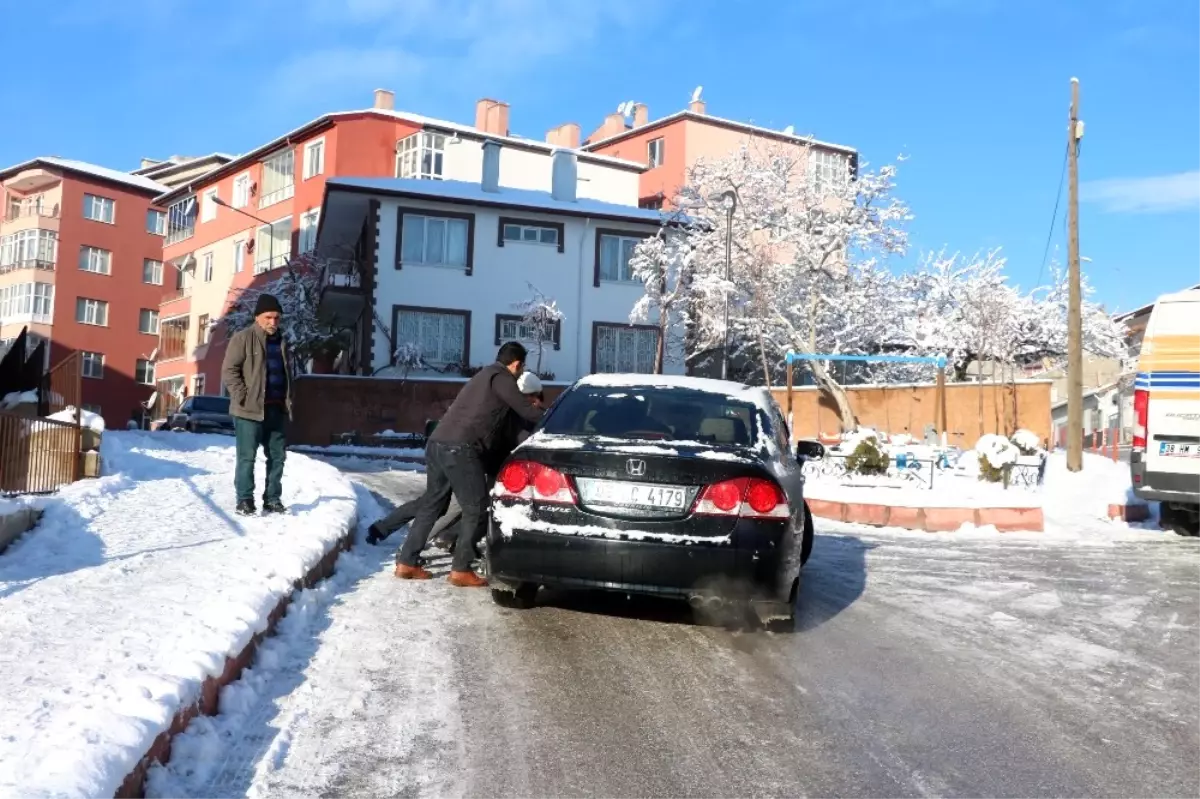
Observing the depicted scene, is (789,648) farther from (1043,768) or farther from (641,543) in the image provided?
(1043,768)

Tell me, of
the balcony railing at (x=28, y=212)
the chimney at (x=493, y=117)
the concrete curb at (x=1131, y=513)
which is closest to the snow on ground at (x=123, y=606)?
the concrete curb at (x=1131, y=513)

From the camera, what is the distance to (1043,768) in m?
4.14

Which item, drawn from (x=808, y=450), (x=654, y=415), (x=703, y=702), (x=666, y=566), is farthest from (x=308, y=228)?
(x=703, y=702)

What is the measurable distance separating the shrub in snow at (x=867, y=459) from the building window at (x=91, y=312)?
59.3 m

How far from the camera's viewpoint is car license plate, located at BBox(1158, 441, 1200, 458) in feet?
39.9

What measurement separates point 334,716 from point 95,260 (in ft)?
226

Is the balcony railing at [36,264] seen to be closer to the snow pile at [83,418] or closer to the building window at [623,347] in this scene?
the building window at [623,347]

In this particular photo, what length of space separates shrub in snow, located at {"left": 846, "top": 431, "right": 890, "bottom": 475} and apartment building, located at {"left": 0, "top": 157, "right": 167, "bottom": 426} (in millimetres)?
55686

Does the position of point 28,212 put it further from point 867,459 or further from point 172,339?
point 867,459

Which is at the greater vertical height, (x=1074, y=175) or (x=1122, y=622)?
(x=1074, y=175)

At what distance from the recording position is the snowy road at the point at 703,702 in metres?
3.88

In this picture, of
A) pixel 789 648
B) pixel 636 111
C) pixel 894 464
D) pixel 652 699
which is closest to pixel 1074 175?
pixel 894 464

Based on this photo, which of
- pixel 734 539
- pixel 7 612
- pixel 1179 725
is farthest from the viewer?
pixel 734 539

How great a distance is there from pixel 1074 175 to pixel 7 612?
839 inches
